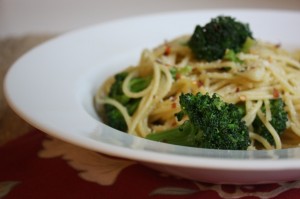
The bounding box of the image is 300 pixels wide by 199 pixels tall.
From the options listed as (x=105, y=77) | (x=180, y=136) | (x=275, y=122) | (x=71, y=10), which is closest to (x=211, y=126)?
(x=180, y=136)

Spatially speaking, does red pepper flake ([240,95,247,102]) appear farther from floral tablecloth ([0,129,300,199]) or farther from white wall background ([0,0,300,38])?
white wall background ([0,0,300,38])

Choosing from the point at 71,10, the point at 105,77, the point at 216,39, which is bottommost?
the point at 71,10

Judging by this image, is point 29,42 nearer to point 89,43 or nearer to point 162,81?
point 89,43

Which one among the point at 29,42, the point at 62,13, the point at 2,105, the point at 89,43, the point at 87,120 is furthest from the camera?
the point at 62,13

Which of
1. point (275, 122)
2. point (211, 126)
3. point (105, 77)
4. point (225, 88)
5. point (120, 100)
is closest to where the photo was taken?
point (211, 126)

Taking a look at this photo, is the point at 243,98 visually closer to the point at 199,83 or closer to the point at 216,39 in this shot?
the point at 199,83

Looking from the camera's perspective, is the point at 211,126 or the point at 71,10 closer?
the point at 211,126

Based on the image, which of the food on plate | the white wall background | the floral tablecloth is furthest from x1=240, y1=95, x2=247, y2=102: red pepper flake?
the white wall background

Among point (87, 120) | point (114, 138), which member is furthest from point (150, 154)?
point (87, 120)
